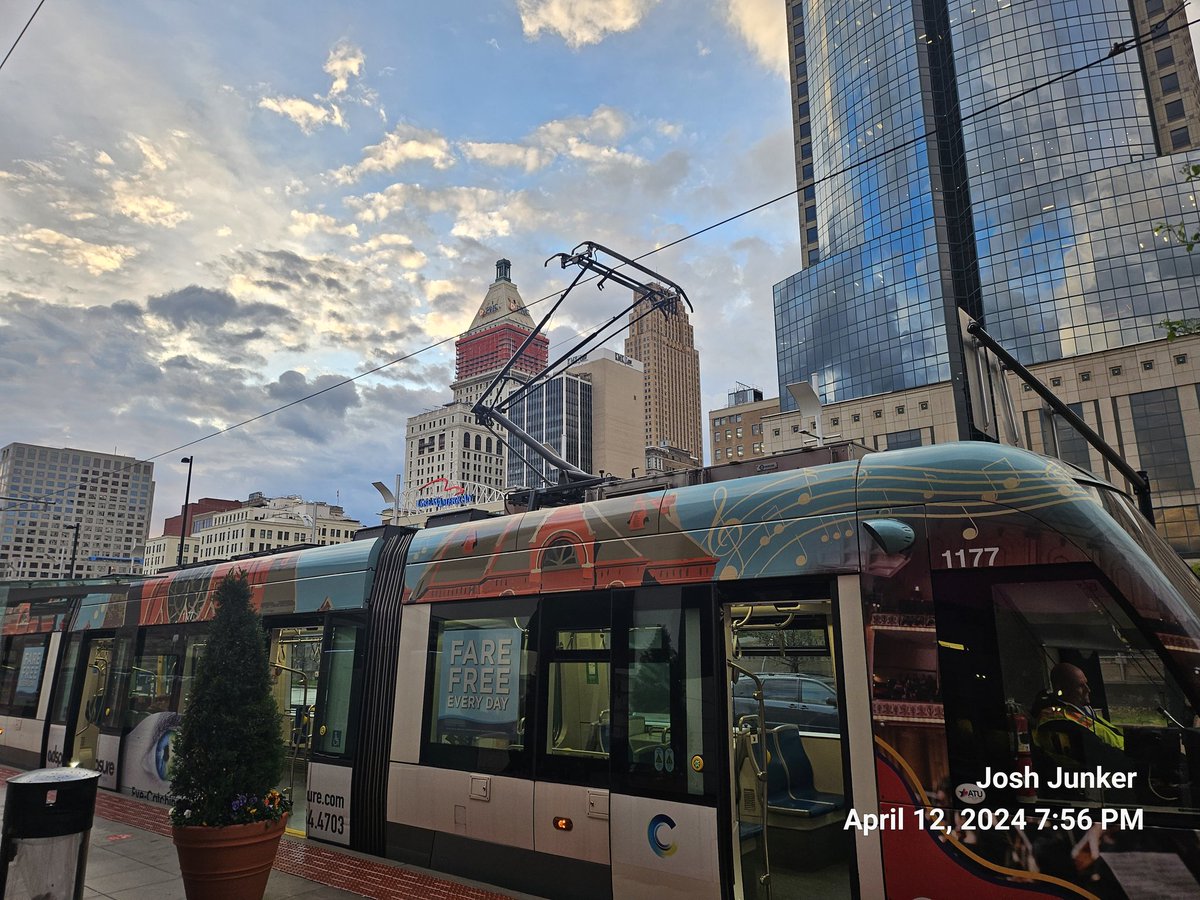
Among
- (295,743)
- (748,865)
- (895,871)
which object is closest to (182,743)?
(748,865)

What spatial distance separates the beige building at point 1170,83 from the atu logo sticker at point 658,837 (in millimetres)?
81822

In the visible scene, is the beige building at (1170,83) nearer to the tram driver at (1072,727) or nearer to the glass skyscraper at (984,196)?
the glass skyscraper at (984,196)

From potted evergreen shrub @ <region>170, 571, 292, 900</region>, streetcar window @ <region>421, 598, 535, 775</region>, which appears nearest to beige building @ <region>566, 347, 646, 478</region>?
streetcar window @ <region>421, 598, 535, 775</region>

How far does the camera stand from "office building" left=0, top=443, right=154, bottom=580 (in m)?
65.4

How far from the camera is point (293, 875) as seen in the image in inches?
294

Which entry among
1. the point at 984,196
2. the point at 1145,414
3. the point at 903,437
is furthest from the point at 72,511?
the point at 1145,414

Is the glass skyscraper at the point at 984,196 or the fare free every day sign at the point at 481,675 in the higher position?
the glass skyscraper at the point at 984,196

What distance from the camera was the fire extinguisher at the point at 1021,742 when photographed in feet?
13.9

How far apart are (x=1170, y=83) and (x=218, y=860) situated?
89526mm

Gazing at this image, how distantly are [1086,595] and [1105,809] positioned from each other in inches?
43.1

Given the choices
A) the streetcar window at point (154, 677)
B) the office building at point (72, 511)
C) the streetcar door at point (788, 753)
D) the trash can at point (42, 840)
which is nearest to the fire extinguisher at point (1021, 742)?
the streetcar door at point (788, 753)

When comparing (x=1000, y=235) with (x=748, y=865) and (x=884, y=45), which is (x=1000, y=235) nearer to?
(x=884, y=45)

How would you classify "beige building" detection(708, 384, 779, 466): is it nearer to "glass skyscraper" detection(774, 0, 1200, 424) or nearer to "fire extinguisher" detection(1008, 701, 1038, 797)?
"glass skyscraper" detection(774, 0, 1200, 424)

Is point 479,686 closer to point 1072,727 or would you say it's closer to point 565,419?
point 1072,727
